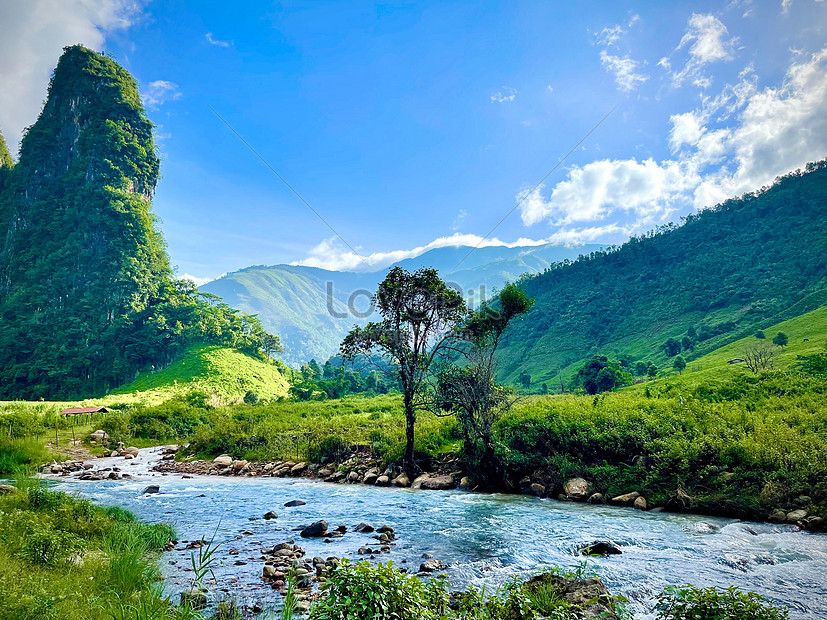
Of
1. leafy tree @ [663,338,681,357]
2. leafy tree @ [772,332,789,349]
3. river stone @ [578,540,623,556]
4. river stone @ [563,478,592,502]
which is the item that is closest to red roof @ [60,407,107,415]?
river stone @ [563,478,592,502]

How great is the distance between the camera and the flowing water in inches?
341

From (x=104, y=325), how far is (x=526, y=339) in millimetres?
97201

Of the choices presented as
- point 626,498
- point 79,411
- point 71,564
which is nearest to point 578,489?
point 626,498

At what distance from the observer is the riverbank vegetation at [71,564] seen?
543cm

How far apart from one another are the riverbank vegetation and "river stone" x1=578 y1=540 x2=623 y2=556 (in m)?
9.05

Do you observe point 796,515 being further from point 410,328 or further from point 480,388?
point 410,328

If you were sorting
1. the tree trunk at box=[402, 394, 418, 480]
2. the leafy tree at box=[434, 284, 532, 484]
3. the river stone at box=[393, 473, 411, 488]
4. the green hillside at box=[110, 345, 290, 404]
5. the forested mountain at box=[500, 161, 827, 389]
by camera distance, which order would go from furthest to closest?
the forested mountain at box=[500, 161, 827, 389] → the green hillside at box=[110, 345, 290, 404] → the tree trunk at box=[402, 394, 418, 480] → the river stone at box=[393, 473, 411, 488] → the leafy tree at box=[434, 284, 532, 484]

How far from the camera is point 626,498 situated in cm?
1470

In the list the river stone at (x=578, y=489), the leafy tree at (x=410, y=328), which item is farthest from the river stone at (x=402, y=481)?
the river stone at (x=578, y=489)

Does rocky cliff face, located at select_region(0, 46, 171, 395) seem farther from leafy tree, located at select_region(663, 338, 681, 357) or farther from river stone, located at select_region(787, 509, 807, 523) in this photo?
leafy tree, located at select_region(663, 338, 681, 357)

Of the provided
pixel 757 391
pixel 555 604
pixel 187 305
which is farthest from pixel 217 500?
pixel 187 305

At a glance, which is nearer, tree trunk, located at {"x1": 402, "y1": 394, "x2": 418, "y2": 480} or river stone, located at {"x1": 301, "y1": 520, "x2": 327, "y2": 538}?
river stone, located at {"x1": 301, "y1": 520, "x2": 327, "y2": 538}

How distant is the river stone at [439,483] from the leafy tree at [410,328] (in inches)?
57.7

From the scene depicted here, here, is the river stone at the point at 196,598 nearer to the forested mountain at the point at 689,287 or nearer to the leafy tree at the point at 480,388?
the leafy tree at the point at 480,388
